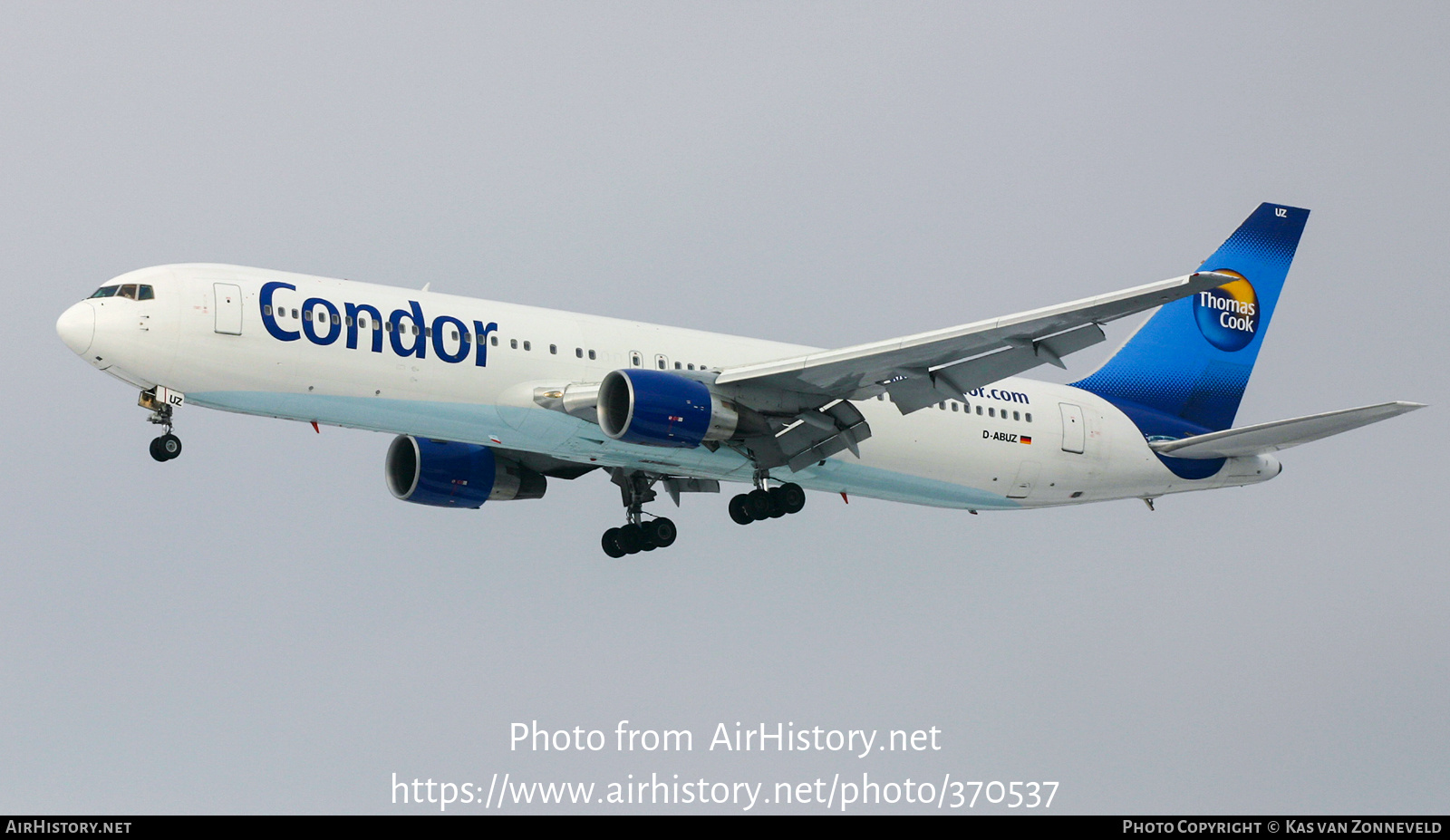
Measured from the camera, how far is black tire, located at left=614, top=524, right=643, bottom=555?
132 ft

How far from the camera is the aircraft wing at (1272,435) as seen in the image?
1348 inches

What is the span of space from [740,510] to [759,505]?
51 cm

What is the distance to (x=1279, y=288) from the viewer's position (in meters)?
44.1

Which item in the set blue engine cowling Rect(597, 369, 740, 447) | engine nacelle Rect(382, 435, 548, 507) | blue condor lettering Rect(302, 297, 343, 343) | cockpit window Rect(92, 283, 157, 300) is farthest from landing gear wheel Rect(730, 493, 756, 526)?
cockpit window Rect(92, 283, 157, 300)

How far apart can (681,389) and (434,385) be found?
488 centimetres

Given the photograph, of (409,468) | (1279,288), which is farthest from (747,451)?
(1279,288)

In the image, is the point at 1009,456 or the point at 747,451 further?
the point at 1009,456

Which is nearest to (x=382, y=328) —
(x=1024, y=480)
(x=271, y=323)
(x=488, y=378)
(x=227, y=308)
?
(x=271, y=323)

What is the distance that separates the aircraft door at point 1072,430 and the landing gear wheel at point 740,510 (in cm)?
827

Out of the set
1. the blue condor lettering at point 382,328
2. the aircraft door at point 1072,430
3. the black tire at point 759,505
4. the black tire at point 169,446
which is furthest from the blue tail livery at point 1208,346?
the black tire at point 169,446

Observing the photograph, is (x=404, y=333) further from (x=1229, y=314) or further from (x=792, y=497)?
(x=1229, y=314)

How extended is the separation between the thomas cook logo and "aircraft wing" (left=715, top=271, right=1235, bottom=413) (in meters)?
11.6

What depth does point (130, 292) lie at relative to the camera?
3050 centimetres

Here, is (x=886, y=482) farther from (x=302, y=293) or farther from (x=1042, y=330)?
(x=302, y=293)
